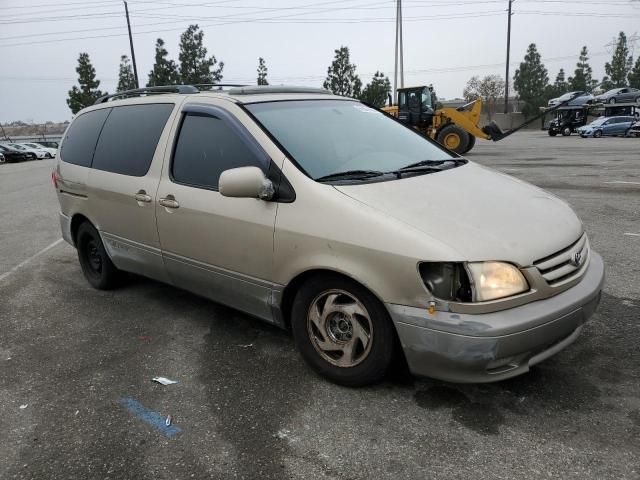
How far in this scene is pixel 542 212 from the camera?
301 cm

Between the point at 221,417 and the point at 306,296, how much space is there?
80 cm

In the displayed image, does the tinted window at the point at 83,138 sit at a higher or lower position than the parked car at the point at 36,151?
higher

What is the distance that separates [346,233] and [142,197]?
6.34ft

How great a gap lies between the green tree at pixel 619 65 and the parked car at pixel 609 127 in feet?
169

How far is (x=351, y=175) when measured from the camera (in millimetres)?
3143

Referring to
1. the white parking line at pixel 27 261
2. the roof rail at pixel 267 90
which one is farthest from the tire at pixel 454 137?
the roof rail at pixel 267 90

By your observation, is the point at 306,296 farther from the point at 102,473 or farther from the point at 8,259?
the point at 8,259

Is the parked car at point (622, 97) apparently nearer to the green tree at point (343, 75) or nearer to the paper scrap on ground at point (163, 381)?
the green tree at point (343, 75)

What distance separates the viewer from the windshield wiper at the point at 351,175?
3081mm

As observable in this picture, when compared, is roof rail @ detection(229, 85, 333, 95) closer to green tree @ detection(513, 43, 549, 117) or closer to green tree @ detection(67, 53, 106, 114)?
green tree @ detection(67, 53, 106, 114)

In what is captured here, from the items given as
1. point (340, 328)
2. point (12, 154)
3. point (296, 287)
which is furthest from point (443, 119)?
point (12, 154)

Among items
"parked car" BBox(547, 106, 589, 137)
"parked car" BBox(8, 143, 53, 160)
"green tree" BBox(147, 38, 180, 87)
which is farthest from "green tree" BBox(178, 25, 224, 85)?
"parked car" BBox(547, 106, 589, 137)

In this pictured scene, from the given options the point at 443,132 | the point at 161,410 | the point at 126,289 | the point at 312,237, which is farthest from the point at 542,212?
the point at 443,132

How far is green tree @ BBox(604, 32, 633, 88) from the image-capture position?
75.8 meters
